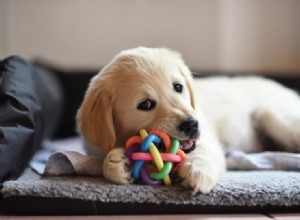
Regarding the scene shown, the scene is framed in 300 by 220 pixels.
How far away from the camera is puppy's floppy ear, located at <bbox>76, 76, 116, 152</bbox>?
1.58 metres

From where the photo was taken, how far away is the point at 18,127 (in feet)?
5.35

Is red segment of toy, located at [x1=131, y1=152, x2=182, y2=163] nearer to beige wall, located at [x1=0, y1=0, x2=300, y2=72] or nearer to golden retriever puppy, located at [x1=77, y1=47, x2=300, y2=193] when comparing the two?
golden retriever puppy, located at [x1=77, y1=47, x2=300, y2=193]

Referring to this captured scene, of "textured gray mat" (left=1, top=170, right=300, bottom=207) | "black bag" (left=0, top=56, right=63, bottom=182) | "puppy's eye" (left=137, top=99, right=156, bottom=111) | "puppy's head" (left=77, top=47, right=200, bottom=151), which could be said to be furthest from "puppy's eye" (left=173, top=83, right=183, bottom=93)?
"black bag" (left=0, top=56, right=63, bottom=182)

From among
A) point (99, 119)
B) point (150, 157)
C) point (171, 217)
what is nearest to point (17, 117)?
point (99, 119)

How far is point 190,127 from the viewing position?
58.4 inches

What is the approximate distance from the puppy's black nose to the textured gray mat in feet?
0.58

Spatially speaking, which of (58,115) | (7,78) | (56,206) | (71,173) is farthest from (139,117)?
(58,115)

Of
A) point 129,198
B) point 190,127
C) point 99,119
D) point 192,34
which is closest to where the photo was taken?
point 129,198

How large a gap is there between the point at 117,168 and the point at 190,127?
0.86 feet

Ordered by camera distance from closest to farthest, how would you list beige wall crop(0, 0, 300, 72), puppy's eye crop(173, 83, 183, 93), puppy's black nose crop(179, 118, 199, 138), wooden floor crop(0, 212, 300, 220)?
wooden floor crop(0, 212, 300, 220), puppy's black nose crop(179, 118, 199, 138), puppy's eye crop(173, 83, 183, 93), beige wall crop(0, 0, 300, 72)

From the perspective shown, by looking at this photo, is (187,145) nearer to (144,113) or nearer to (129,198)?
(144,113)

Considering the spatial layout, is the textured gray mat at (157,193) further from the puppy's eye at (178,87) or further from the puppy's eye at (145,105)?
the puppy's eye at (178,87)

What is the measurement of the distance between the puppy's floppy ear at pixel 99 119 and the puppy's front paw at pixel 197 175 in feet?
0.96

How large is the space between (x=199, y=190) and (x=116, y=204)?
25 cm
